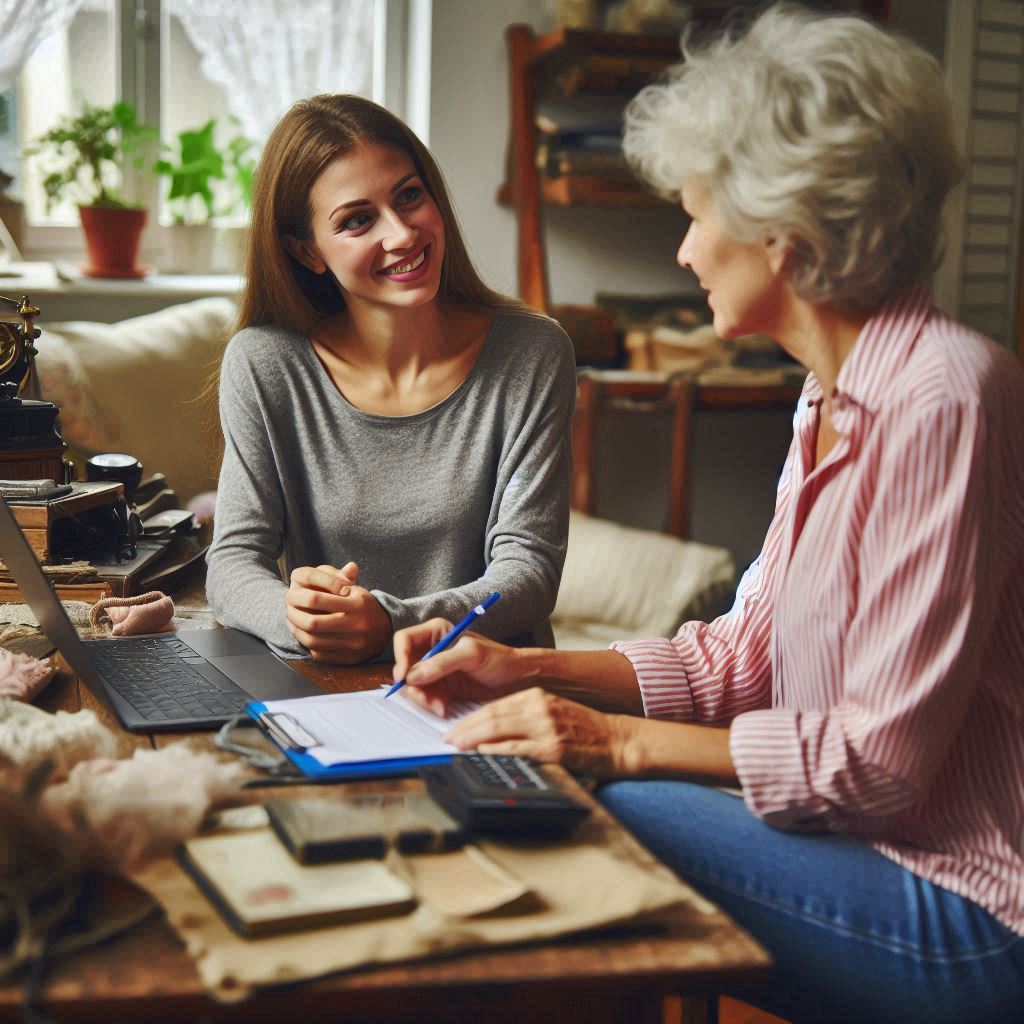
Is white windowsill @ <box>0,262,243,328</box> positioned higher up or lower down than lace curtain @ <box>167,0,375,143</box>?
lower down

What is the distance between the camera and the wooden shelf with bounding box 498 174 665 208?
341cm

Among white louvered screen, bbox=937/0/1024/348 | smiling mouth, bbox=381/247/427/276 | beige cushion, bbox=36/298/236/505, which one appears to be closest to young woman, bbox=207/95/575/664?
smiling mouth, bbox=381/247/427/276

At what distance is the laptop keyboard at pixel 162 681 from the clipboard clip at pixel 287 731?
0.05 metres

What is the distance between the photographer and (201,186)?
11.7 feet

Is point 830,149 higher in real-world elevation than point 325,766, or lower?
higher

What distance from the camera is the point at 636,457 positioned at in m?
3.99

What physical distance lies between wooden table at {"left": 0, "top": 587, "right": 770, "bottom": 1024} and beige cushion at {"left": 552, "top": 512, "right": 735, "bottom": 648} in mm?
2452

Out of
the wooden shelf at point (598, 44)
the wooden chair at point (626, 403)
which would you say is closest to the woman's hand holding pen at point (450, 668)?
the wooden chair at point (626, 403)

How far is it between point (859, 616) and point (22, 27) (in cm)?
295

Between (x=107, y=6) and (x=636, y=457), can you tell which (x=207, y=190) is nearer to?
(x=107, y=6)

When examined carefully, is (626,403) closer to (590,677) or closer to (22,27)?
(22,27)

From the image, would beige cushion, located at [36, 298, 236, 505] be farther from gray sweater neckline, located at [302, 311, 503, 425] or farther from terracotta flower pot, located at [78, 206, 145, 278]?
gray sweater neckline, located at [302, 311, 503, 425]

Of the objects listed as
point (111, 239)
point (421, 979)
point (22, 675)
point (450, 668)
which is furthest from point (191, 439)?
point (421, 979)

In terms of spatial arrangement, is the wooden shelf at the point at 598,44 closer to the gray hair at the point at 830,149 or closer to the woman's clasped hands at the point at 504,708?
the gray hair at the point at 830,149
